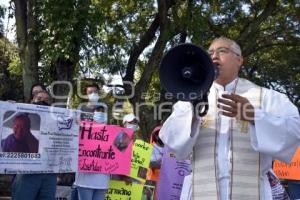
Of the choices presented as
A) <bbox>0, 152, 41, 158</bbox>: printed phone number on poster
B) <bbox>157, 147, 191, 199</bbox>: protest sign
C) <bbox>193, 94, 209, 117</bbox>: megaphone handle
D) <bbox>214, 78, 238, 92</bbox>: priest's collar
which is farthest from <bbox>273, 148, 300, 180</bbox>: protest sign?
<bbox>193, 94, 209, 117</bbox>: megaphone handle

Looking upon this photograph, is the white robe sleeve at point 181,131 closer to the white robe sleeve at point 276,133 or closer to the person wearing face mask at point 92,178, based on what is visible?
the white robe sleeve at point 276,133

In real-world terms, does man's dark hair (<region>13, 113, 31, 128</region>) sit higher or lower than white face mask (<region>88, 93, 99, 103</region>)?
lower

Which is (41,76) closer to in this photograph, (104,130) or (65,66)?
(65,66)

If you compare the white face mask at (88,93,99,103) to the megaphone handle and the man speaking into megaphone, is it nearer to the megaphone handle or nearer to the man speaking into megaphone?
the man speaking into megaphone

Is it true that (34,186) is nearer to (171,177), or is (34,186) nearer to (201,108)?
(171,177)

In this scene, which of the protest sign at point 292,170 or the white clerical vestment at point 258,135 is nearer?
the white clerical vestment at point 258,135

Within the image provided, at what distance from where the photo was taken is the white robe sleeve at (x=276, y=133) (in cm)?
321

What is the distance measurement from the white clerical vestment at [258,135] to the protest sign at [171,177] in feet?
13.6

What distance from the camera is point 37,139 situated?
6.56 meters

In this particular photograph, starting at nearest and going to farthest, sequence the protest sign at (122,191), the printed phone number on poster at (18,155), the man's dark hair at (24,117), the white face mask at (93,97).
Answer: the printed phone number on poster at (18,155), the man's dark hair at (24,117), the white face mask at (93,97), the protest sign at (122,191)

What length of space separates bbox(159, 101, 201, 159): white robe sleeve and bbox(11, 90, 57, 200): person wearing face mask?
3283 mm

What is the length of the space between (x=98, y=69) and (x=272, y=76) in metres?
15.4

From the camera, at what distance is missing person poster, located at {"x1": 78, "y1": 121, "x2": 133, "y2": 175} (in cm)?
748

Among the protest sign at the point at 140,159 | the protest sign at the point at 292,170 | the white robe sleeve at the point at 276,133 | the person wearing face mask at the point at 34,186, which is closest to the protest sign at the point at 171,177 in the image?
the protest sign at the point at 140,159
